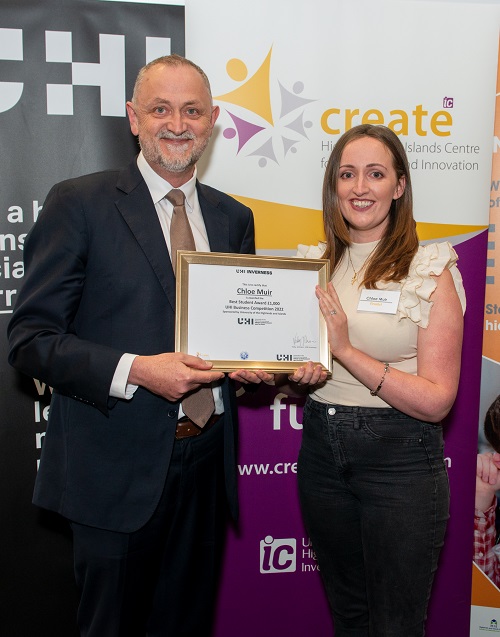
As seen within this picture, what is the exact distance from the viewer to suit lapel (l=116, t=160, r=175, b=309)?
2051 mm

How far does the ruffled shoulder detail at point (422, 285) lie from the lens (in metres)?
2.10

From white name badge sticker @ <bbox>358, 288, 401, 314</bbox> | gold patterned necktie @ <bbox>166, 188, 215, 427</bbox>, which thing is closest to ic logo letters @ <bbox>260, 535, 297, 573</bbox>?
gold patterned necktie @ <bbox>166, 188, 215, 427</bbox>

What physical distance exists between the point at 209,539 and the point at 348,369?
853 millimetres

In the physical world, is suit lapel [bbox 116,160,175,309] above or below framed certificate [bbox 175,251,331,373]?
above

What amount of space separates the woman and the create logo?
2.35 feet

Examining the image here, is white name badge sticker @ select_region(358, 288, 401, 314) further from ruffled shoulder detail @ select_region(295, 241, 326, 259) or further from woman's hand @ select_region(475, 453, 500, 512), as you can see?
woman's hand @ select_region(475, 453, 500, 512)

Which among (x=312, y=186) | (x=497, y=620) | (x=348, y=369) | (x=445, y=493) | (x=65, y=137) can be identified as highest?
(x=65, y=137)

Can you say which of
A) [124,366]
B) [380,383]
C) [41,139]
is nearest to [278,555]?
[380,383]

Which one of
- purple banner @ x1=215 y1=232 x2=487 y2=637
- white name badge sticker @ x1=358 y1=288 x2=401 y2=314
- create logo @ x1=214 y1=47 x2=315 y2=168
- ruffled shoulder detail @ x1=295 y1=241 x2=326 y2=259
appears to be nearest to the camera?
white name badge sticker @ x1=358 y1=288 x2=401 y2=314

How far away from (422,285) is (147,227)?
0.95 metres

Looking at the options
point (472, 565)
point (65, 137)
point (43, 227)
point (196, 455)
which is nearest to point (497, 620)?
point (472, 565)

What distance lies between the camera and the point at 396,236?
7.38ft

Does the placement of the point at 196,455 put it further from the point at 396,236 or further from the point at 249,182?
the point at 249,182

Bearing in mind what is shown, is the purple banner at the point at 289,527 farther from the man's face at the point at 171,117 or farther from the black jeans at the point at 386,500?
the man's face at the point at 171,117
